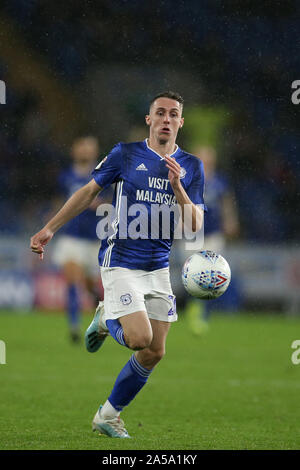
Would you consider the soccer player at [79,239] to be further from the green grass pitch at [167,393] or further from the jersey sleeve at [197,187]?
the jersey sleeve at [197,187]

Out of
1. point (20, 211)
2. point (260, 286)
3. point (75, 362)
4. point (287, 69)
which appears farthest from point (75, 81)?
point (75, 362)

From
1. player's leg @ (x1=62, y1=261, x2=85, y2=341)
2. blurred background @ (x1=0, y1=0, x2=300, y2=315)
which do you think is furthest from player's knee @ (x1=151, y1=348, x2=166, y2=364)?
blurred background @ (x1=0, y1=0, x2=300, y2=315)

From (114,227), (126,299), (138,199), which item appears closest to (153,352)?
(126,299)

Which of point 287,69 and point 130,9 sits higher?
point 130,9

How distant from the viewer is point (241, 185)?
651 inches

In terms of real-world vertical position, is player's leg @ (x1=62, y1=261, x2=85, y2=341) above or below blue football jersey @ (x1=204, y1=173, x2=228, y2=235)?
below

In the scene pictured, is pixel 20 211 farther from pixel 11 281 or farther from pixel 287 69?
pixel 287 69

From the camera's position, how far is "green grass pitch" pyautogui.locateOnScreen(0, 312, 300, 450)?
14.9 ft

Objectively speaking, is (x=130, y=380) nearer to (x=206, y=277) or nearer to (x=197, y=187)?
(x=206, y=277)

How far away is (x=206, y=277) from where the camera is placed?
468 cm

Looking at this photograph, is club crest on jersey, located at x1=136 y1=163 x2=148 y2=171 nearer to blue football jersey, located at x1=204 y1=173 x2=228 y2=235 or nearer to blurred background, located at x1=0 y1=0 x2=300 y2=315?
blue football jersey, located at x1=204 y1=173 x2=228 y2=235

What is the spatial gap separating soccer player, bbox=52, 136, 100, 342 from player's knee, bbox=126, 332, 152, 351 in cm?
526

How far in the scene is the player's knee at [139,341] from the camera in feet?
14.8

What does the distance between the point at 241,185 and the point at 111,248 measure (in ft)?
39.0
